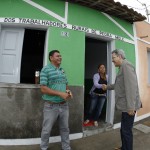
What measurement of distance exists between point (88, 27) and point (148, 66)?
3.78m

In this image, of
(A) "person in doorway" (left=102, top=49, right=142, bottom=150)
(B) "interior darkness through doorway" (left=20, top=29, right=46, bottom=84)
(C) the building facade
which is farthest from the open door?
(A) "person in doorway" (left=102, top=49, right=142, bottom=150)

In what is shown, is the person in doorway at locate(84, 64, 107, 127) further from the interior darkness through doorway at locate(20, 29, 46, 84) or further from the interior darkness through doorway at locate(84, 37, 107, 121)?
the interior darkness through doorway at locate(84, 37, 107, 121)

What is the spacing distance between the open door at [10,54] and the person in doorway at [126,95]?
8.15 feet

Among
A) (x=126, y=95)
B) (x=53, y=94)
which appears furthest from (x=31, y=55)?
(x=126, y=95)

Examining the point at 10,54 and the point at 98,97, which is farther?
the point at 98,97

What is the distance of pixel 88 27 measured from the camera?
248 inches

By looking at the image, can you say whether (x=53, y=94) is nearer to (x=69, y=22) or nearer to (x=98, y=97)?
(x=69, y=22)

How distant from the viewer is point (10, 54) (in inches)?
223

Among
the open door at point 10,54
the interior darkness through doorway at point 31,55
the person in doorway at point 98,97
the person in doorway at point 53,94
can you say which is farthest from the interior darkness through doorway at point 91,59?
the person in doorway at point 53,94

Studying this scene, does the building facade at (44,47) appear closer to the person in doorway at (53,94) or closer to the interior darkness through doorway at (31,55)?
the interior darkness through doorway at (31,55)

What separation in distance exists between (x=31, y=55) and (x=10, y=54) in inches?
140

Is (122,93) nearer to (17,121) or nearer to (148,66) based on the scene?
(17,121)

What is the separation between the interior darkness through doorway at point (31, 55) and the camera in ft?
23.0

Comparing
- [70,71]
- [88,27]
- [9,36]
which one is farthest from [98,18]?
[9,36]
